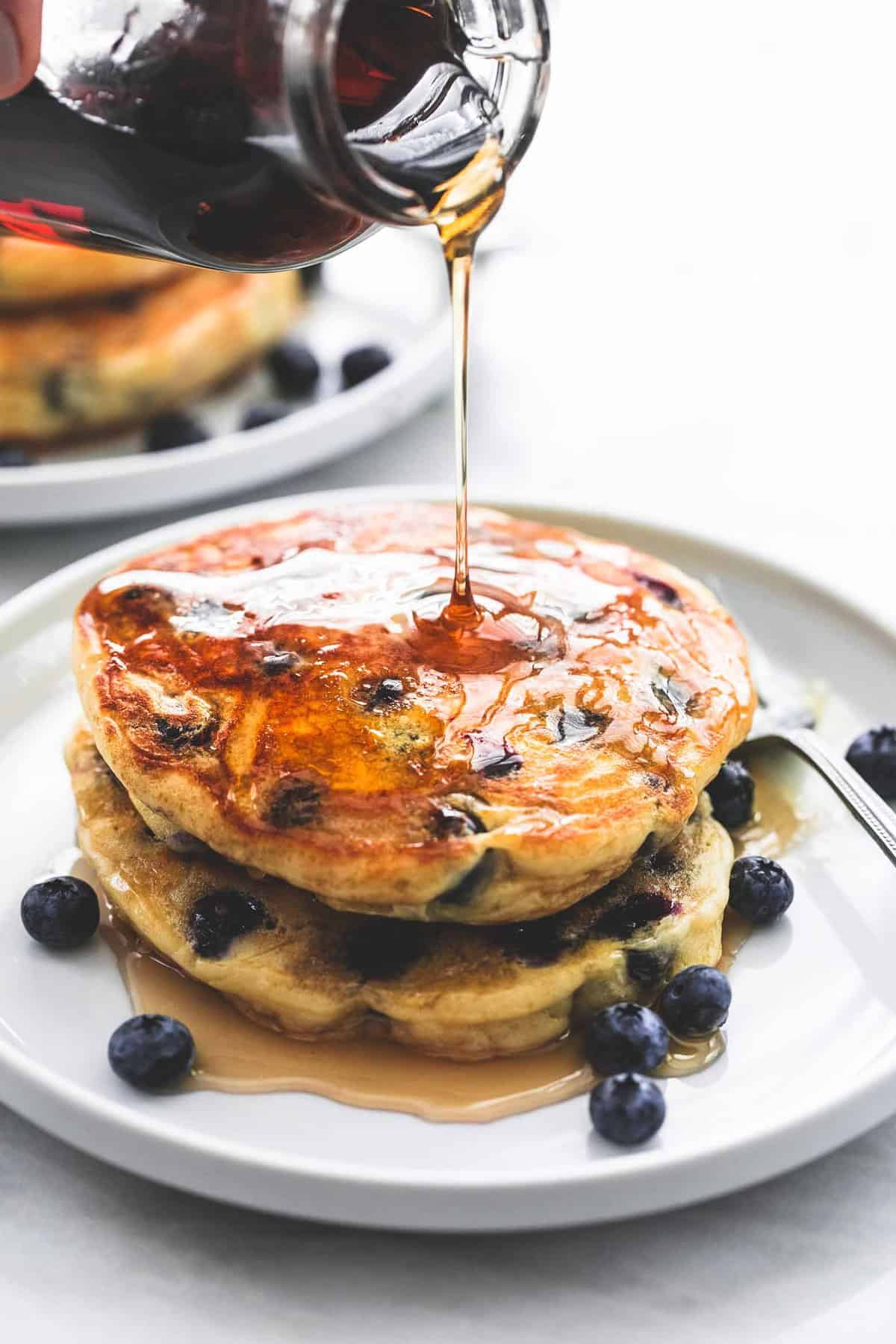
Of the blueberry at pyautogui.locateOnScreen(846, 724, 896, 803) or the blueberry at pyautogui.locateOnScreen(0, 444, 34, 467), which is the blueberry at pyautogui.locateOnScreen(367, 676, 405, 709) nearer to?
the blueberry at pyautogui.locateOnScreen(846, 724, 896, 803)

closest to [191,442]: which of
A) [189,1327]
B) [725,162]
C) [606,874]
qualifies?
[606,874]

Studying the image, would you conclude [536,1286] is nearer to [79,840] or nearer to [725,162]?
[79,840]

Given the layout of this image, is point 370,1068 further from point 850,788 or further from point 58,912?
point 850,788

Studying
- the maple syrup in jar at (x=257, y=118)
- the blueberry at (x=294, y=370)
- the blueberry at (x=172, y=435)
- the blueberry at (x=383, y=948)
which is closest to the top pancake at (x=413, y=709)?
the blueberry at (x=383, y=948)

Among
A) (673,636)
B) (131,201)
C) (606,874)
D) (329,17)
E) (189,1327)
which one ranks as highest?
(329,17)

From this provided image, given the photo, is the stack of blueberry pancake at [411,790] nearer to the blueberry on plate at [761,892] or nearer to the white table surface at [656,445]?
the blueberry on plate at [761,892]

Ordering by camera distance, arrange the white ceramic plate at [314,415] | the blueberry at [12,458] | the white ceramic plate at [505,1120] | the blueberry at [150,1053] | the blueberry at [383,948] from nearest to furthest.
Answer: the white ceramic plate at [505,1120]
the blueberry at [150,1053]
the blueberry at [383,948]
the white ceramic plate at [314,415]
the blueberry at [12,458]

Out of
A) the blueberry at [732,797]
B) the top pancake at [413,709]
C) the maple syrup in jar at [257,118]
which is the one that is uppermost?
the maple syrup in jar at [257,118]

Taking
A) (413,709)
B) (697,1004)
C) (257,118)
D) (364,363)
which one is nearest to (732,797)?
(697,1004)
